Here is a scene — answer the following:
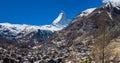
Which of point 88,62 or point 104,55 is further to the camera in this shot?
point 88,62

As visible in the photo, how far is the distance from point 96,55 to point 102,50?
1.75 m

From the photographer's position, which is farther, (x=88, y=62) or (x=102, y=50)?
(x=88, y=62)

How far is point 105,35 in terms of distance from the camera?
211 feet

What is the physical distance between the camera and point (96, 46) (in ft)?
212

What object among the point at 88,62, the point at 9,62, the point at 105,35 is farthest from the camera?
the point at 88,62

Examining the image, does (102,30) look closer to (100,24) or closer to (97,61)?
(100,24)

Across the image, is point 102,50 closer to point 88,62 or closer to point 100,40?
point 100,40

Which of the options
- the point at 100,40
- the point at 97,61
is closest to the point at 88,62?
the point at 97,61

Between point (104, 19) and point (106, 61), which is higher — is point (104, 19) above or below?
above

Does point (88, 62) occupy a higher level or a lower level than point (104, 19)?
lower

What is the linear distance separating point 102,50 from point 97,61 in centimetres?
401

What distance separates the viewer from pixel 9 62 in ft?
198

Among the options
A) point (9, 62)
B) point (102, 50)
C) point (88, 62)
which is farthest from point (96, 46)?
point (9, 62)

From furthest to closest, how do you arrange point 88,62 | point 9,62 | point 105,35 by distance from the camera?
point 88,62, point 105,35, point 9,62
